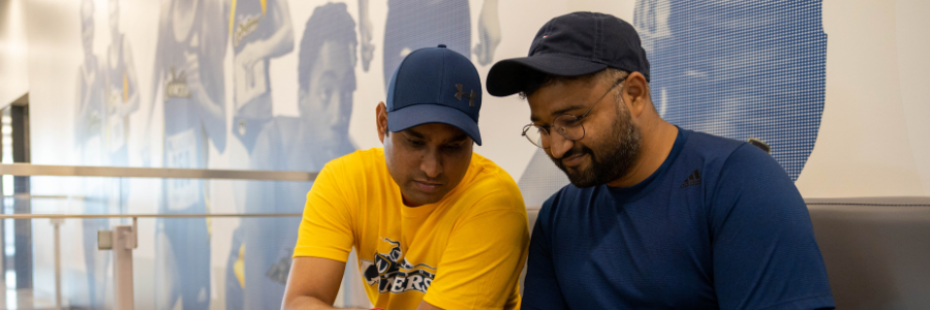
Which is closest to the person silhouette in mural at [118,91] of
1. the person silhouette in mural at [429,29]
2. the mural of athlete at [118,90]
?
the mural of athlete at [118,90]

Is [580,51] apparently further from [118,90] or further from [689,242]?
[118,90]

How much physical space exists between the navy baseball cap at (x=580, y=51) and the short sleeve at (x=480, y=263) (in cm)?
32

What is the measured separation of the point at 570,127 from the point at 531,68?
13 cm

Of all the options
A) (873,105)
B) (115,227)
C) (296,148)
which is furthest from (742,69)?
(296,148)

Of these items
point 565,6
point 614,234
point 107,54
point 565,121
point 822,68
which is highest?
point 107,54

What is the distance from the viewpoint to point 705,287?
94cm

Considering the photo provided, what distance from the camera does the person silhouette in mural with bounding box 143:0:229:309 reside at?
10.8ft

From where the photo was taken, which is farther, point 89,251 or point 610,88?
point 89,251

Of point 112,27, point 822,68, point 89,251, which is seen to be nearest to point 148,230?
point 89,251

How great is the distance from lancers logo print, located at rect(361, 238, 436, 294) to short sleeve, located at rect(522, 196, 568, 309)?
25 centimetres

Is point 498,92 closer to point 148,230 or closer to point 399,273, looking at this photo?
point 399,273

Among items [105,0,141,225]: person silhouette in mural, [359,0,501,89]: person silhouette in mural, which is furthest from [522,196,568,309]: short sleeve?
[105,0,141,225]: person silhouette in mural

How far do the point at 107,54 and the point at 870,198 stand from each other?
21.8 ft

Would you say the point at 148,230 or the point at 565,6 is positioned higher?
the point at 565,6
